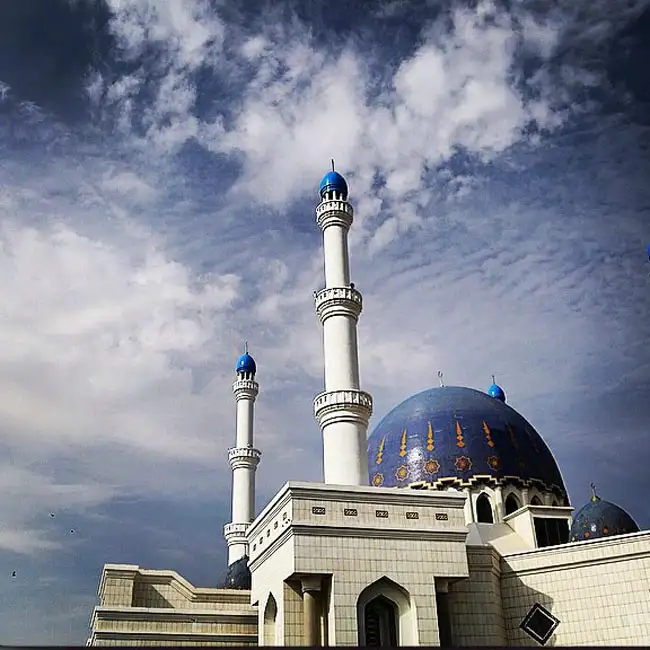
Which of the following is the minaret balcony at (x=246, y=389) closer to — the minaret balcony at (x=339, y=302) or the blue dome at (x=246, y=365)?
the blue dome at (x=246, y=365)

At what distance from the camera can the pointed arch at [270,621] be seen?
49.3ft

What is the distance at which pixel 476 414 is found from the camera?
21672mm

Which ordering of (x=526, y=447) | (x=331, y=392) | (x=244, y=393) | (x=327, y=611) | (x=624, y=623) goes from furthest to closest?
1. (x=244, y=393)
2. (x=526, y=447)
3. (x=331, y=392)
4. (x=624, y=623)
5. (x=327, y=611)

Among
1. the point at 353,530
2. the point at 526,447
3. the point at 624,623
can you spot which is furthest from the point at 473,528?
the point at 353,530

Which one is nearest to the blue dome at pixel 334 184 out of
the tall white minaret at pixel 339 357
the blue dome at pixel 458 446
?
the tall white minaret at pixel 339 357

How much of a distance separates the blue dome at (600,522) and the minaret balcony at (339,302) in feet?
24.0

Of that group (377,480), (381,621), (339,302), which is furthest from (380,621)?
(377,480)

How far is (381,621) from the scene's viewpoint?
13.7 metres

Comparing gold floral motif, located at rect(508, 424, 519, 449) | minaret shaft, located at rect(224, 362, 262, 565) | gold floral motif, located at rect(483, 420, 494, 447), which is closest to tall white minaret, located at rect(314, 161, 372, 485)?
gold floral motif, located at rect(483, 420, 494, 447)

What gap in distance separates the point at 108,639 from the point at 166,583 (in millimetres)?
2652

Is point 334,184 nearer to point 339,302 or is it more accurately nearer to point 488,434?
point 339,302

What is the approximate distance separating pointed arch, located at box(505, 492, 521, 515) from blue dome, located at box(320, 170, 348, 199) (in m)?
9.12

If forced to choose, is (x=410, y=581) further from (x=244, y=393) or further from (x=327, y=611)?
(x=244, y=393)

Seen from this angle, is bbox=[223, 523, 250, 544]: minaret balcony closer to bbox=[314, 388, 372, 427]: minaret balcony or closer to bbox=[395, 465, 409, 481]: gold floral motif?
bbox=[395, 465, 409, 481]: gold floral motif
